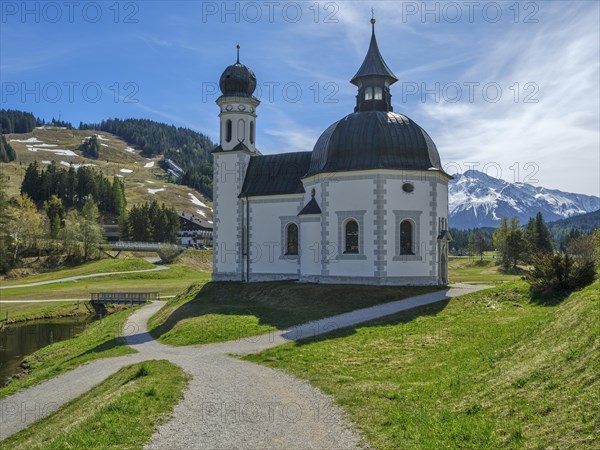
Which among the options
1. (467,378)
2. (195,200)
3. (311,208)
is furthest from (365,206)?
(195,200)

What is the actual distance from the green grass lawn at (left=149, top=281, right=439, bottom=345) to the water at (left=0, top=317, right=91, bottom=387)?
21.9ft

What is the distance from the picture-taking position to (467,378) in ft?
40.8

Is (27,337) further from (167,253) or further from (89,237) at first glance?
(89,237)

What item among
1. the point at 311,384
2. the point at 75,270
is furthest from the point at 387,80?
the point at 75,270

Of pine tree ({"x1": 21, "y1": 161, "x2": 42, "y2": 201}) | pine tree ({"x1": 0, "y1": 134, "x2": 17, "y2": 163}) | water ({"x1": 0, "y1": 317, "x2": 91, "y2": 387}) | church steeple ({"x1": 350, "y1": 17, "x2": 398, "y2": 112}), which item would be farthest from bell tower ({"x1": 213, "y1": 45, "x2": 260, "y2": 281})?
pine tree ({"x1": 0, "y1": 134, "x2": 17, "y2": 163})

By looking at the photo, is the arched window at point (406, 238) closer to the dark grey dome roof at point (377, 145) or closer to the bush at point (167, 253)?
the dark grey dome roof at point (377, 145)

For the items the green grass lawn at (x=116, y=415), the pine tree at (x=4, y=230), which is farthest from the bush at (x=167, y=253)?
the green grass lawn at (x=116, y=415)

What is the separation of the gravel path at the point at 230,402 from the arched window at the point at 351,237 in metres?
8.83

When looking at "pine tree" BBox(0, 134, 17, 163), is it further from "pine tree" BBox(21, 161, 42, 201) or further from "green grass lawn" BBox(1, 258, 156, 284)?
"green grass lawn" BBox(1, 258, 156, 284)

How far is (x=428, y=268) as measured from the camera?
32.7 m

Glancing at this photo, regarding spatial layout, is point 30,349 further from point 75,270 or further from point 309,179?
point 75,270

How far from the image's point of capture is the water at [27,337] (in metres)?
26.5

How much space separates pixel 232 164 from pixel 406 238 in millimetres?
16943

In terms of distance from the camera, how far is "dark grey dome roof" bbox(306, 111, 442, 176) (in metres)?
32.7
